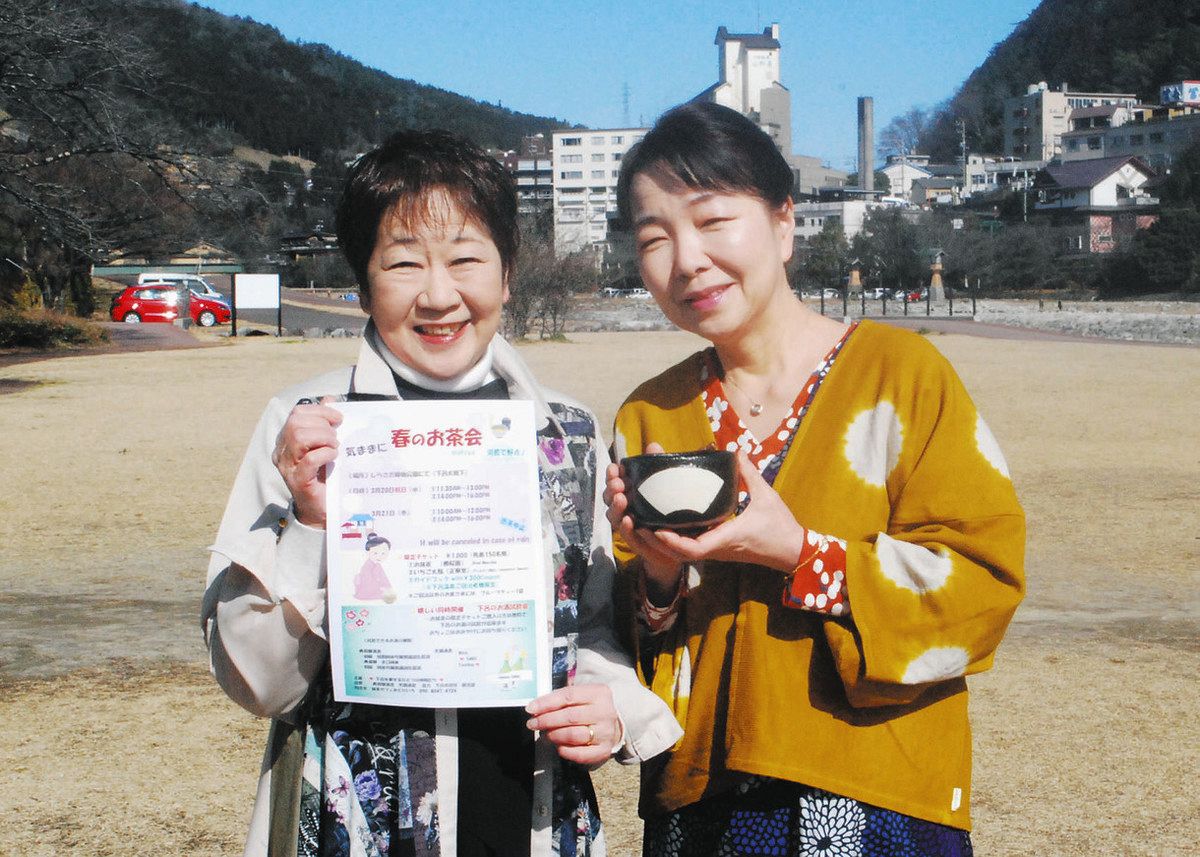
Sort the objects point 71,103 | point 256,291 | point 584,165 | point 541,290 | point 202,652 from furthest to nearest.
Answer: point 584,165 < point 256,291 < point 541,290 < point 71,103 < point 202,652

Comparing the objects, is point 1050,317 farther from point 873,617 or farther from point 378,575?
point 378,575

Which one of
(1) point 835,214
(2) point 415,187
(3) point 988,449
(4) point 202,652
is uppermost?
(1) point 835,214

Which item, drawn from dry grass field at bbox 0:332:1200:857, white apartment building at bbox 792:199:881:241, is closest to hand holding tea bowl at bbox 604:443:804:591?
dry grass field at bbox 0:332:1200:857

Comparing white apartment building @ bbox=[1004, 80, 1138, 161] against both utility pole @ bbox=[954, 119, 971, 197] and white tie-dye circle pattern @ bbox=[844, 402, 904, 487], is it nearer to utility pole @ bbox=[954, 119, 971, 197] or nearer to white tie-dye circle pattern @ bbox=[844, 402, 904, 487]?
utility pole @ bbox=[954, 119, 971, 197]

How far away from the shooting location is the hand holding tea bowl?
5.73 ft

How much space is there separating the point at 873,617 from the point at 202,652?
15.2 ft

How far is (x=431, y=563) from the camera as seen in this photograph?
1.80 m

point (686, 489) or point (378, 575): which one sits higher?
point (686, 489)

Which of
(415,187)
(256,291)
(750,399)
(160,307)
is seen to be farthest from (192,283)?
(750,399)

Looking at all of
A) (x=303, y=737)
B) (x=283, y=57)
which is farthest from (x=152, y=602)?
(x=283, y=57)

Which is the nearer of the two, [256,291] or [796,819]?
[796,819]

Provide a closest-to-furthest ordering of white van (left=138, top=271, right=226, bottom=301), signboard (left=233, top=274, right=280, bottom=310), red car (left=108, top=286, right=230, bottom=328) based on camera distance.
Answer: signboard (left=233, top=274, right=280, bottom=310) < red car (left=108, top=286, right=230, bottom=328) < white van (left=138, top=271, right=226, bottom=301)

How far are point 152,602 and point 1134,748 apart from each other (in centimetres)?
504

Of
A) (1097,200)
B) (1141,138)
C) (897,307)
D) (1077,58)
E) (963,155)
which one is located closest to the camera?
(897,307)
